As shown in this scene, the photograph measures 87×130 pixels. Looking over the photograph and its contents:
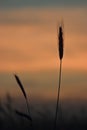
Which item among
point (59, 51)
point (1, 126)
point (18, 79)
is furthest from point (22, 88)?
point (1, 126)

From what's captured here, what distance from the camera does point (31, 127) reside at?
504 centimetres

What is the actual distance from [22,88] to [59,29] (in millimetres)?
745

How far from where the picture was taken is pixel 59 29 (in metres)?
5.23

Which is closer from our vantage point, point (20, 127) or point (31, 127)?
point (31, 127)

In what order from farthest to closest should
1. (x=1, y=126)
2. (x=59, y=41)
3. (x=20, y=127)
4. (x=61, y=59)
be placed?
(x=20, y=127), (x=1, y=126), (x=59, y=41), (x=61, y=59)

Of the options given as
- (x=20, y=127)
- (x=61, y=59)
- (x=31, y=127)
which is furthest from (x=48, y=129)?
(x=61, y=59)

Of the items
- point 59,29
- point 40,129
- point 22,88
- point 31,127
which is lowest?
point 40,129

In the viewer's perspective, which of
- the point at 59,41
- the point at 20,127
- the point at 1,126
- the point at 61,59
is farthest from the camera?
the point at 20,127

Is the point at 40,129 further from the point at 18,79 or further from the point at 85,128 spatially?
the point at 18,79

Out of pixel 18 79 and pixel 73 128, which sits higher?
pixel 18 79

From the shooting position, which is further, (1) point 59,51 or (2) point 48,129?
(2) point 48,129

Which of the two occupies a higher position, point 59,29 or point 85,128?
point 59,29

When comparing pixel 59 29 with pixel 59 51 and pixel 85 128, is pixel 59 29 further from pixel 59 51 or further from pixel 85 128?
pixel 85 128

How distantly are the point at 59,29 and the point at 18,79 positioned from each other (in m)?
0.66
